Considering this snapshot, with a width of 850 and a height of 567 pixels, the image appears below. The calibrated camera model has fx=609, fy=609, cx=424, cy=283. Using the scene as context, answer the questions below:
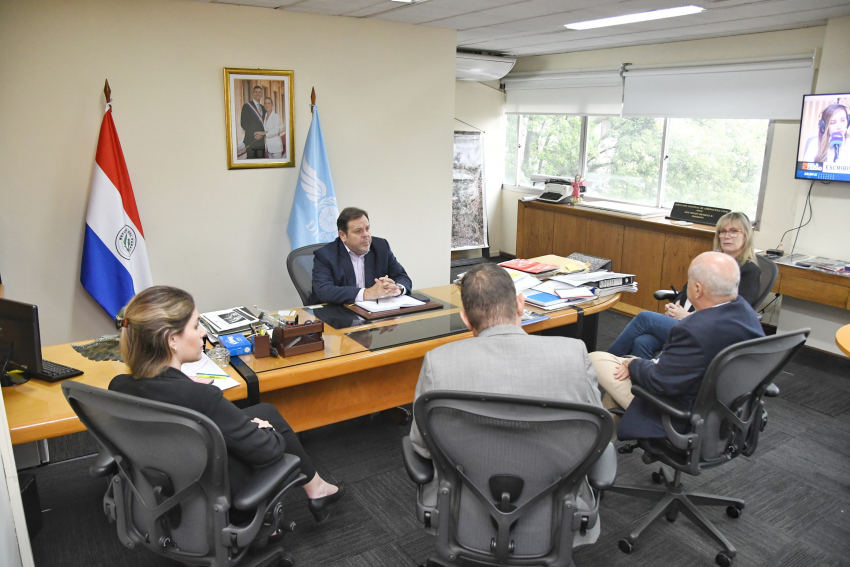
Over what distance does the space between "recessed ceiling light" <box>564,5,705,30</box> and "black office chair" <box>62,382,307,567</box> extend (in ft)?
12.2

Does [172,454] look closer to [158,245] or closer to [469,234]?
[158,245]

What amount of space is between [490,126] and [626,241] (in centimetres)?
250

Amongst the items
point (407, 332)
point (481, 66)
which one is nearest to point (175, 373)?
point (407, 332)

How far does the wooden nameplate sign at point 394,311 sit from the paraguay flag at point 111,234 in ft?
5.11

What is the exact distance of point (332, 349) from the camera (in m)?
2.62

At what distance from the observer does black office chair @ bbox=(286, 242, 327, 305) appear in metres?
3.53

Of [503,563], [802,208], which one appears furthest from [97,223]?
[802,208]

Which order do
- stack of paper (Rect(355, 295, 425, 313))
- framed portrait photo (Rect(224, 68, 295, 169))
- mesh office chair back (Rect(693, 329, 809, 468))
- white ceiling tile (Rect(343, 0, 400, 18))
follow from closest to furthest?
mesh office chair back (Rect(693, 329, 809, 468))
stack of paper (Rect(355, 295, 425, 313))
white ceiling tile (Rect(343, 0, 400, 18))
framed portrait photo (Rect(224, 68, 295, 169))

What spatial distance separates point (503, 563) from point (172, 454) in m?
0.97

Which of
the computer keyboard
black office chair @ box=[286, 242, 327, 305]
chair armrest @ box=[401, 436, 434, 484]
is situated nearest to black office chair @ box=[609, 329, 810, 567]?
chair armrest @ box=[401, 436, 434, 484]

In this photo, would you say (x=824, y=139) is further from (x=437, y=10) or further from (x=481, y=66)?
(x=481, y=66)

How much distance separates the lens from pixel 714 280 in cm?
231

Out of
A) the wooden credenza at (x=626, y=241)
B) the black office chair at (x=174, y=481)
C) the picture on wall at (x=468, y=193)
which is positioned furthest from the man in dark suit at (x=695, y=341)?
the picture on wall at (x=468, y=193)

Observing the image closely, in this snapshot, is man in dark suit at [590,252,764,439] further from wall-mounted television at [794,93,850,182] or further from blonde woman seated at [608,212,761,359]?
wall-mounted television at [794,93,850,182]
